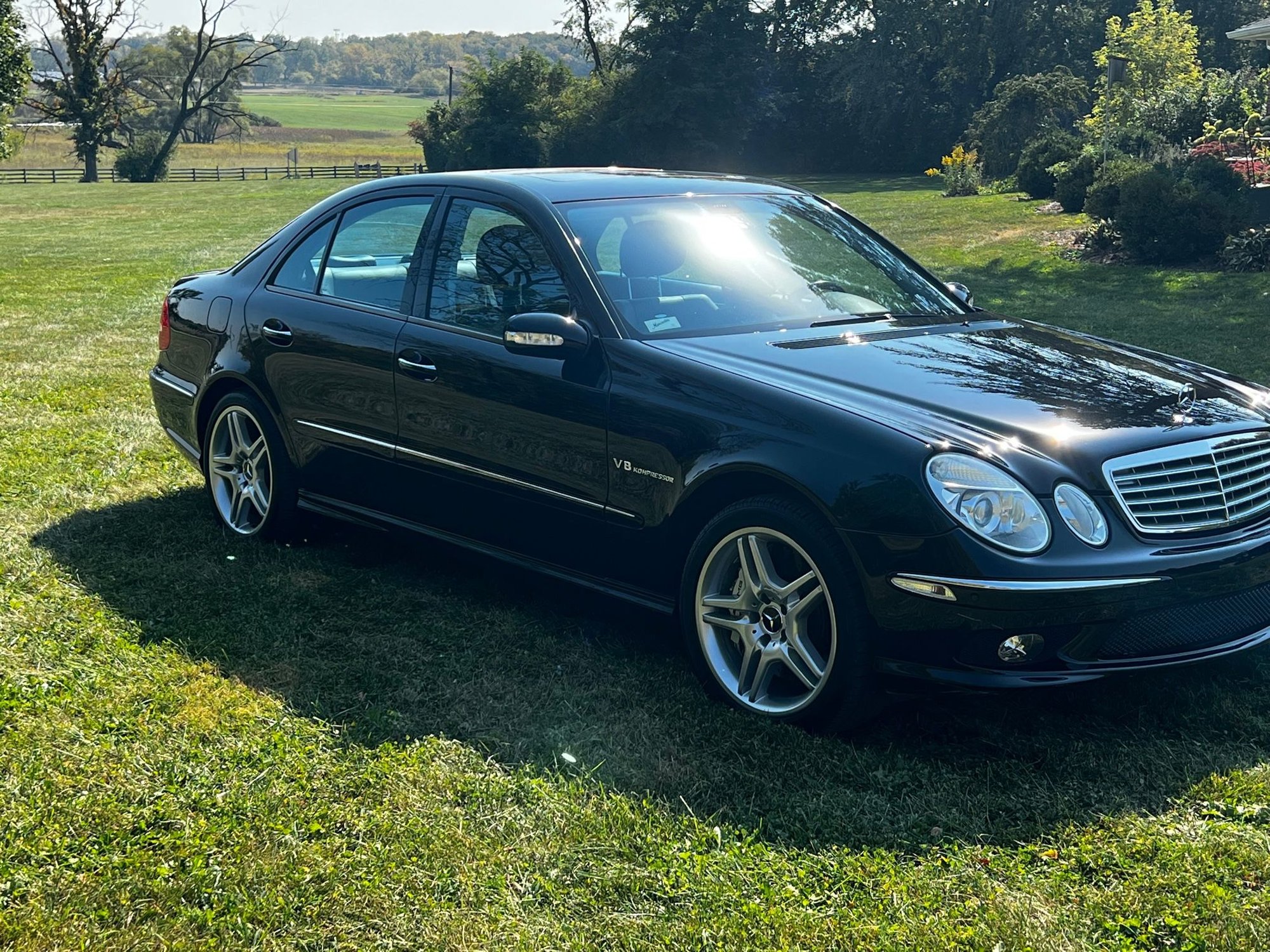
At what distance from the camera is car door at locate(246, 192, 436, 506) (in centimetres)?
545

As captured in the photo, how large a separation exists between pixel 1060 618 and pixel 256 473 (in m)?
3.73

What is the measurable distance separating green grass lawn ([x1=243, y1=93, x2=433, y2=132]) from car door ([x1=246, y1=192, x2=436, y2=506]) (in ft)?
381

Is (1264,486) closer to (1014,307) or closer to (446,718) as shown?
(446,718)

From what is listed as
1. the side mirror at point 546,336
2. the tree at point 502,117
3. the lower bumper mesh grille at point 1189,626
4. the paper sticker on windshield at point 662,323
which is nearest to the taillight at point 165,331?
the side mirror at point 546,336

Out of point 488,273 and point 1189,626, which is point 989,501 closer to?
point 1189,626

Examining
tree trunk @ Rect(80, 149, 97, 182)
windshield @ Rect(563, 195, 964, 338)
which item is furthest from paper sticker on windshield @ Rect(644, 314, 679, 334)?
tree trunk @ Rect(80, 149, 97, 182)

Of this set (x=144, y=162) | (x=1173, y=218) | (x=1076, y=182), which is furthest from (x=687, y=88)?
(x=1173, y=218)

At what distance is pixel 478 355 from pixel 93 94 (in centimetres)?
7148

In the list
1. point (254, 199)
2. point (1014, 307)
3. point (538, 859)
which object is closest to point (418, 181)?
point (538, 859)

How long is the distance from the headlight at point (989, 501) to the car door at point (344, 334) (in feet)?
7.62

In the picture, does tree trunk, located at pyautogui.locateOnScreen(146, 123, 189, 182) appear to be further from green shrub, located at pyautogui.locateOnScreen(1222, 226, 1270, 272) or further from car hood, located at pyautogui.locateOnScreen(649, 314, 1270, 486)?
car hood, located at pyautogui.locateOnScreen(649, 314, 1270, 486)

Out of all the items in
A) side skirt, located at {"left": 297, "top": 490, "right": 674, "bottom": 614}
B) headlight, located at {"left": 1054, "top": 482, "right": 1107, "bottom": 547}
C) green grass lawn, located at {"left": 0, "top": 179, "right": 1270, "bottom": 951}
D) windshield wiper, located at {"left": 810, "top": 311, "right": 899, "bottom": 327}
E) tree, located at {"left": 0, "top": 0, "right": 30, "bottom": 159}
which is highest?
tree, located at {"left": 0, "top": 0, "right": 30, "bottom": 159}

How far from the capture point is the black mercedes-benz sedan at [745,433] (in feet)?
12.6

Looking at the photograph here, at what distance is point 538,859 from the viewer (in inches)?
136
